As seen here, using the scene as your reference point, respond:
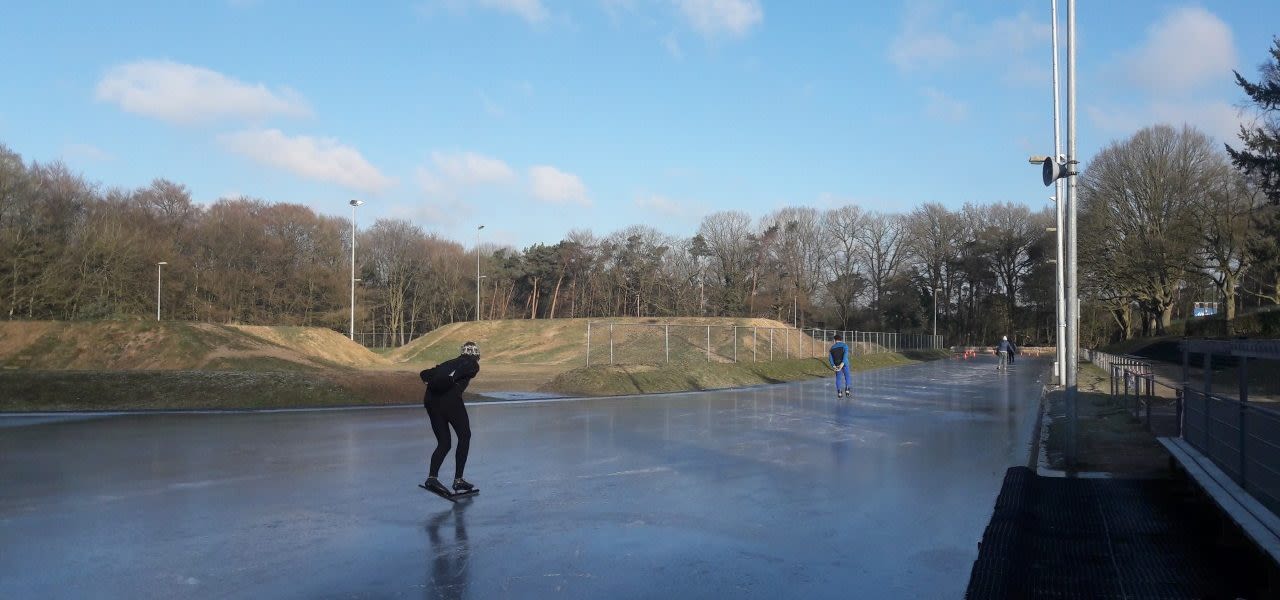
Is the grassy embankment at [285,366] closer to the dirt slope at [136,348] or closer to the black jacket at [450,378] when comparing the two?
the dirt slope at [136,348]

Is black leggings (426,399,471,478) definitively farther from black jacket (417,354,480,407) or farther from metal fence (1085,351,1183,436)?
metal fence (1085,351,1183,436)

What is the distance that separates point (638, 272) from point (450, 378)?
263 ft

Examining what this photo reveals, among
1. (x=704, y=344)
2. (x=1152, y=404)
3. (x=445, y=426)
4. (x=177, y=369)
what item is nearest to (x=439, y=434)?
(x=445, y=426)

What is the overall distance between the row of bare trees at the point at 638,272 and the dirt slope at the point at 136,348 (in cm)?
3196

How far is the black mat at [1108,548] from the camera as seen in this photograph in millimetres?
5742

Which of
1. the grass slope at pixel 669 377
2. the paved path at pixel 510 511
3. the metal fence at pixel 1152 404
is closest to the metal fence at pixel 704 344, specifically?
the grass slope at pixel 669 377

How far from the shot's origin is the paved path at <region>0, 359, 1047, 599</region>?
6023 millimetres

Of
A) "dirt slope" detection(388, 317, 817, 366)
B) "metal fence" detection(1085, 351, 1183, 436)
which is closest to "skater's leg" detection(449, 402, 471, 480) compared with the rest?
"metal fence" detection(1085, 351, 1183, 436)

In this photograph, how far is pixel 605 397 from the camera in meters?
24.9

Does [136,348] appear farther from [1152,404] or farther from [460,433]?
[1152,404]

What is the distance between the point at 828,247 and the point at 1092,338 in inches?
1046

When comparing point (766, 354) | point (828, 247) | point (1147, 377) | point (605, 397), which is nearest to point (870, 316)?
point (828, 247)

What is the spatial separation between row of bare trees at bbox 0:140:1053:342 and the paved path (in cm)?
5689

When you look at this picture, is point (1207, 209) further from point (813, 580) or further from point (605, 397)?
point (813, 580)
